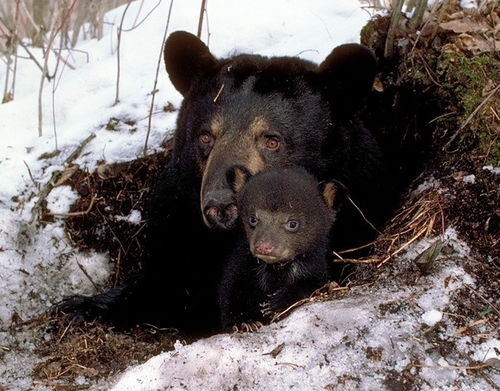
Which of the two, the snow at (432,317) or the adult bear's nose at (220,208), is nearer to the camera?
the snow at (432,317)

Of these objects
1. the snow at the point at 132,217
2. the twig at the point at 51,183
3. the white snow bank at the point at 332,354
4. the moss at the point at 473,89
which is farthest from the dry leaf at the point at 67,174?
the moss at the point at 473,89

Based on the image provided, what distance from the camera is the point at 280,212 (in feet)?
14.4

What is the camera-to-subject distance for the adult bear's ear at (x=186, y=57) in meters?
5.34

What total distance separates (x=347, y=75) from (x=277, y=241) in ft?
4.52

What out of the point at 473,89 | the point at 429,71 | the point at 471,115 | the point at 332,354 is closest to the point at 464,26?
the point at 429,71

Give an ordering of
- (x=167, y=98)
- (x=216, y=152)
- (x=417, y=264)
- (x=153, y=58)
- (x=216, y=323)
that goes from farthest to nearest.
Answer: (x=153, y=58), (x=167, y=98), (x=216, y=323), (x=216, y=152), (x=417, y=264)

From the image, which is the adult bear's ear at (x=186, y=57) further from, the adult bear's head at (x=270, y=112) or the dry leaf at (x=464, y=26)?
the dry leaf at (x=464, y=26)

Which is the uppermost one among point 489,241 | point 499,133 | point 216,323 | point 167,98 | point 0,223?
point 499,133

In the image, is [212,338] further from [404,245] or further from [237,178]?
[404,245]

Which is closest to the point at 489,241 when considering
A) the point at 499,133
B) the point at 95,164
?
the point at 499,133

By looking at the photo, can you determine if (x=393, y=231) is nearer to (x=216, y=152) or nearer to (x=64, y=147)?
(x=216, y=152)

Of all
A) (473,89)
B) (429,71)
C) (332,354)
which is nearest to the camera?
(332,354)

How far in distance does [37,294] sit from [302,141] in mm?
2327

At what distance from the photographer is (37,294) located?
5.75 metres
